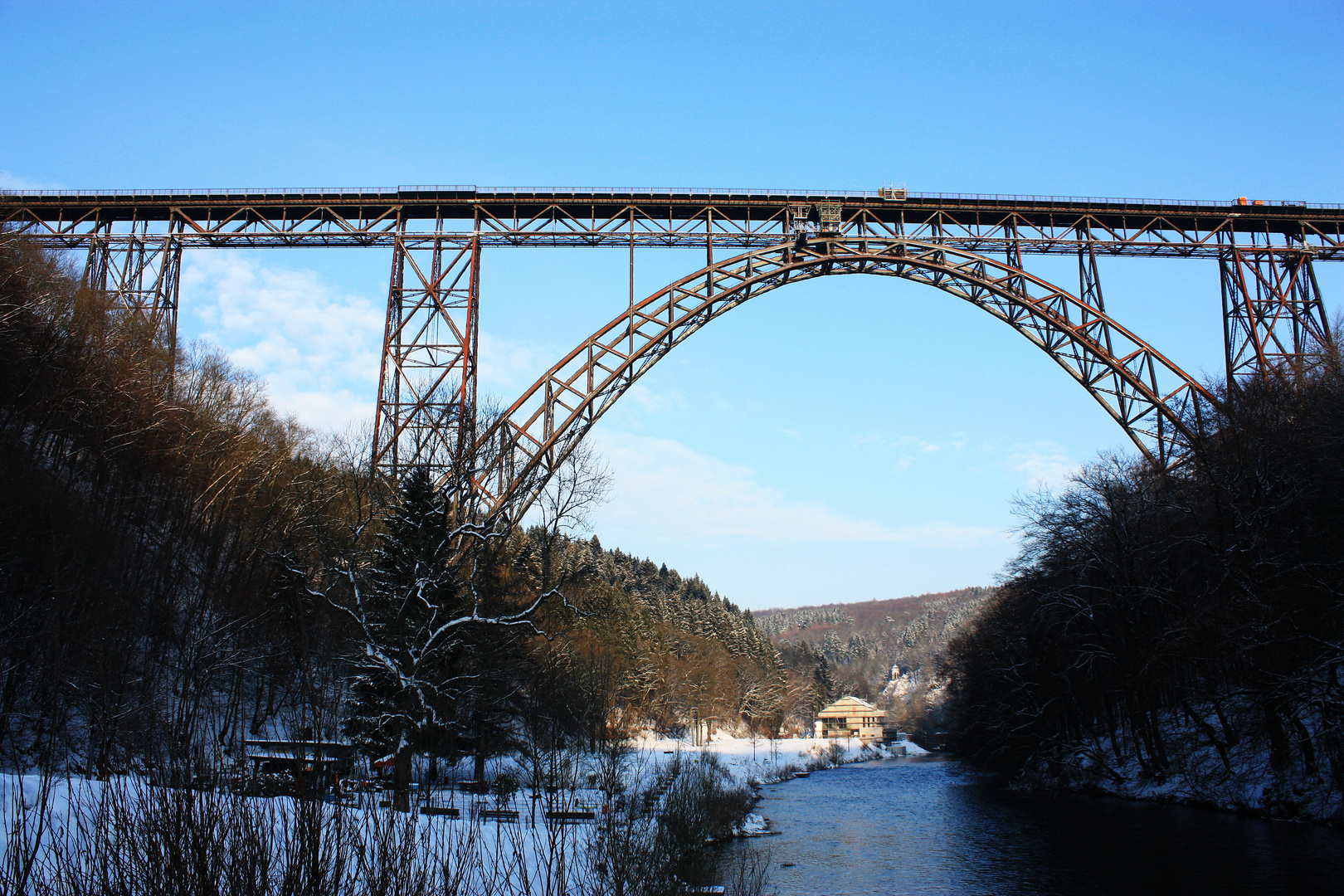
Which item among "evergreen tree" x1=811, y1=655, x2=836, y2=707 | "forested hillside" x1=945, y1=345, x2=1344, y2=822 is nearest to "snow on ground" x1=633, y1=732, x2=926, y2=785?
"forested hillside" x1=945, y1=345, x2=1344, y2=822

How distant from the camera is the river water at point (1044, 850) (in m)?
14.8

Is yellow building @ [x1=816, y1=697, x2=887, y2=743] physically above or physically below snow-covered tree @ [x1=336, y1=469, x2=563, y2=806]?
below

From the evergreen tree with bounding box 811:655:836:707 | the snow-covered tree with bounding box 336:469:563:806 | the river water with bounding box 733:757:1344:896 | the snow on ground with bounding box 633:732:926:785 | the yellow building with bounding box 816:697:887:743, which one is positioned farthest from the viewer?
the evergreen tree with bounding box 811:655:836:707

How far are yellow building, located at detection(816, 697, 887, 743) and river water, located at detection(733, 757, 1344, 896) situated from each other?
63.9 meters

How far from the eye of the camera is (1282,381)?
2206cm

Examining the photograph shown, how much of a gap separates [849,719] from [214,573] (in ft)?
251

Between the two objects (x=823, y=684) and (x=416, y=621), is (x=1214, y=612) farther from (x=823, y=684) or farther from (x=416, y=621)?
(x=823, y=684)

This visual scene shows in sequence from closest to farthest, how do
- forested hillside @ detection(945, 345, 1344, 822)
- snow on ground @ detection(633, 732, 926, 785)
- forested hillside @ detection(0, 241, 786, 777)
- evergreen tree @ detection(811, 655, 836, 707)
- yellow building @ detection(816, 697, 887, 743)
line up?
forested hillside @ detection(0, 241, 786, 777) < forested hillside @ detection(945, 345, 1344, 822) < snow on ground @ detection(633, 732, 926, 785) < yellow building @ detection(816, 697, 887, 743) < evergreen tree @ detection(811, 655, 836, 707)

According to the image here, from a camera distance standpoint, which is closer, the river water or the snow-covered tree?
the river water

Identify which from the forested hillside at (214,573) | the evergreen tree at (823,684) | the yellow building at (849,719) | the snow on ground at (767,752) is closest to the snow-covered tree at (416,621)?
the forested hillside at (214,573)

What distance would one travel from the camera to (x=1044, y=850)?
60.3ft

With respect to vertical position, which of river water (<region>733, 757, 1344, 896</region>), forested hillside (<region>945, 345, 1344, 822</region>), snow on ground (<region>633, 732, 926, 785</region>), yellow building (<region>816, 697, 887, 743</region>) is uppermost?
forested hillside (<region>945, 345, 1344, 822</region>)

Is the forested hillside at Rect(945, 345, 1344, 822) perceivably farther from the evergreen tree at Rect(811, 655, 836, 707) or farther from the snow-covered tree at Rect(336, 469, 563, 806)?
the evergreen tree at Rect(811, 655, 836, 707)

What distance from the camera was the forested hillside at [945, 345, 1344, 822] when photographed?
1889cm
